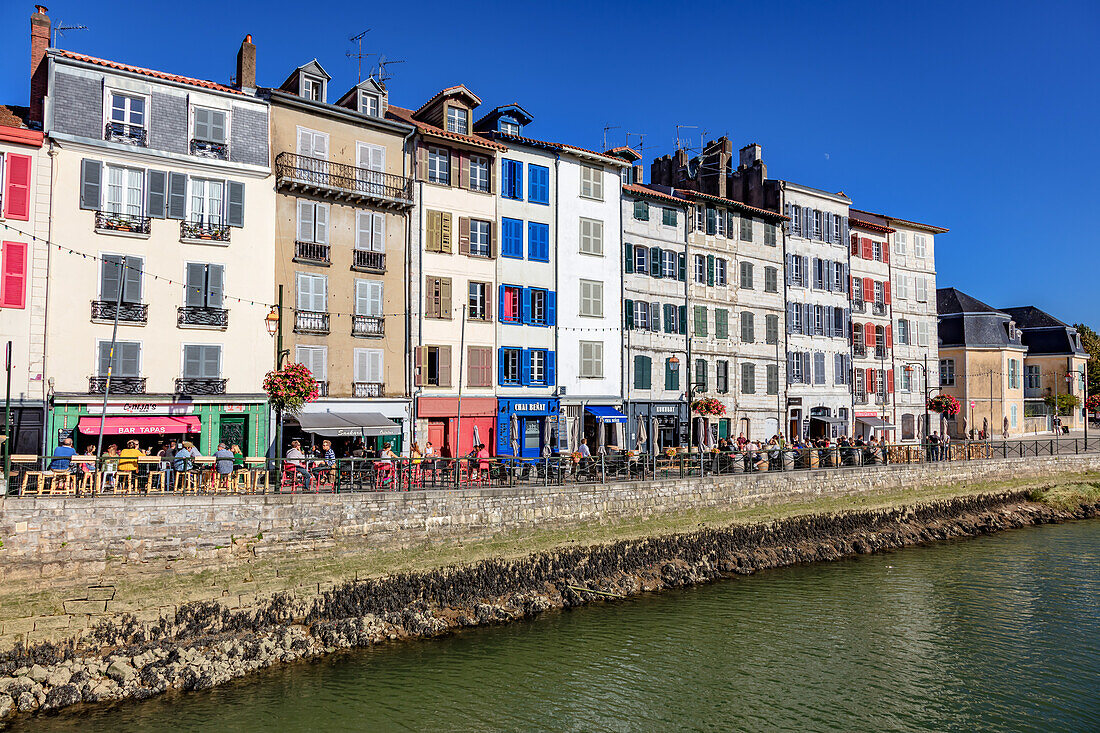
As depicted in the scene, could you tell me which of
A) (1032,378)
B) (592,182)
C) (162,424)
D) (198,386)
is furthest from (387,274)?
(1032,378)

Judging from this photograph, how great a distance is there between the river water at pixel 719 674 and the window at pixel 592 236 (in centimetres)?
1924

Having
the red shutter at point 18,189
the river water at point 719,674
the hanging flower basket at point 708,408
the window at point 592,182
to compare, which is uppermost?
the window at point 592,182

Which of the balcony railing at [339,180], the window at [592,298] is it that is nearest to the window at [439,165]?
the balcony railing at [339,180]

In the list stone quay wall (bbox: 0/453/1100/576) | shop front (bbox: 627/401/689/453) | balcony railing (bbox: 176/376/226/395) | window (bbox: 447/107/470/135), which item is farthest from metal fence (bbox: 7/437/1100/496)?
window (bbox: 447/107/470/135)

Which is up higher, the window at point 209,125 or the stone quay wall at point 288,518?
the window at point 209,125

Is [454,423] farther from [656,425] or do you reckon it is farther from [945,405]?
[945,405]

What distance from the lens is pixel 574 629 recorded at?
2086cm

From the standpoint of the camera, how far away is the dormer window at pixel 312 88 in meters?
31.9

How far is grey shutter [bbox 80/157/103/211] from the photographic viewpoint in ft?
87.2

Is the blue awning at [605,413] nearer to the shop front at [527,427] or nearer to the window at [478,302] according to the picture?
the shop front at [527,427]

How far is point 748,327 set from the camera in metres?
44.8

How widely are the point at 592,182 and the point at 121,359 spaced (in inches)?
897

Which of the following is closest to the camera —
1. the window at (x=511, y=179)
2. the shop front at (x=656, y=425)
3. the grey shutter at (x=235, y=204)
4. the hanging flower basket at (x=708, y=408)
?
the grey shutter at (x=235, y=204)

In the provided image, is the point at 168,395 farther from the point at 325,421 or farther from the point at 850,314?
the point at 850,314
